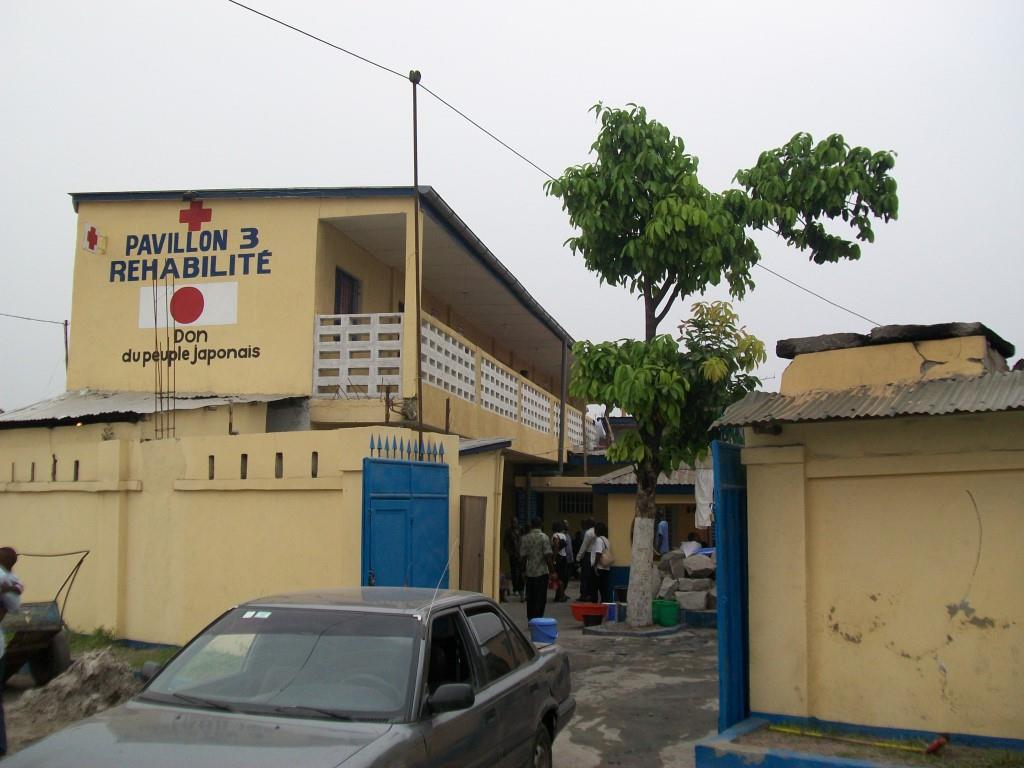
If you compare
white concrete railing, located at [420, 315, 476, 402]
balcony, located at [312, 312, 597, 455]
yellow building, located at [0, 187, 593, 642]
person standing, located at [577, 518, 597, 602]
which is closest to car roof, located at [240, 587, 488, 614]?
yellow building, located at [0, 187, 593, 642]

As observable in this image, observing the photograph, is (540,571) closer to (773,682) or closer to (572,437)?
(773,682)

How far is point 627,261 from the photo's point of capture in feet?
44.0

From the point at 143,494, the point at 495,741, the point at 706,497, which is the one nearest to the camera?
the point at 495,741

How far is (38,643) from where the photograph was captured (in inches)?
377

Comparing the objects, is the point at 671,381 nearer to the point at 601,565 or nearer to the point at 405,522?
the point at 405,522

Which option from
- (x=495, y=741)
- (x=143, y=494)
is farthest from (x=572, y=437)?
(x=495, y=741)

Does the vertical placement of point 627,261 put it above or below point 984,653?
above

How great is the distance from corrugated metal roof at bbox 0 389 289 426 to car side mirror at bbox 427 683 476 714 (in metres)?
9.38

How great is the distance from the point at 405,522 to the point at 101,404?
5924 mm

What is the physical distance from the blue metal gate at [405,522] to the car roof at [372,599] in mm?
3997

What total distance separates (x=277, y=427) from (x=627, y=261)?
5587 millimetres

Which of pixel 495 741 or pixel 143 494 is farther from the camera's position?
pixel 143 494

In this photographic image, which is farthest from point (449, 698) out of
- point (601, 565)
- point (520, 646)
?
point (601, 565)

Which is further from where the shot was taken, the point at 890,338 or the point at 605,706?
the point at 605,706
